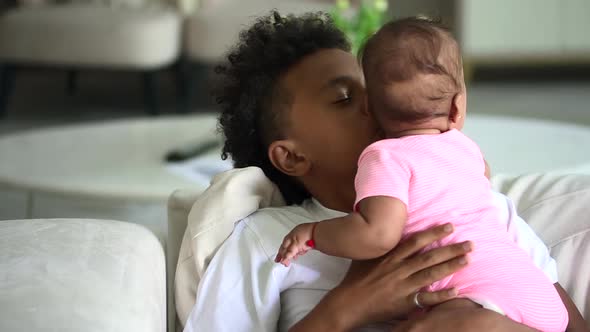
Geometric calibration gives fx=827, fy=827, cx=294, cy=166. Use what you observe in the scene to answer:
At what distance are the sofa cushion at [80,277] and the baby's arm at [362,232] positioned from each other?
0.59 ft

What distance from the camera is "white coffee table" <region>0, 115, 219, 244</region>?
72.4 inches

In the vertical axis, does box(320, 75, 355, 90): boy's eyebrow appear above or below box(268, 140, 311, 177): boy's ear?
above

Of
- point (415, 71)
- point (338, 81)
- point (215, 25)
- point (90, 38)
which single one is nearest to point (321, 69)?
point (338, 81)

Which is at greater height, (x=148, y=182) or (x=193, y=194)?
(x=193, y=194)

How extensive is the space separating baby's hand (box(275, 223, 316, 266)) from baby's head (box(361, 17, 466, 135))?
155mm

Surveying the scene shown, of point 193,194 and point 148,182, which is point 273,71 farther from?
point 148,182

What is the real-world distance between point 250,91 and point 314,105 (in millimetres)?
119

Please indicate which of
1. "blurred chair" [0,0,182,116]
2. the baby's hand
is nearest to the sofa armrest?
the baby's hand

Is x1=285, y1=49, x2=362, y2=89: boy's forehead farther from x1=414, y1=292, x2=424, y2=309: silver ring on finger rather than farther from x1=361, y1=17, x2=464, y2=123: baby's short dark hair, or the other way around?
x1=414, y1=292, x2=424, y2=309: silver ring on finger

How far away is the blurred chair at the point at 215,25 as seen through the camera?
3.79 meters

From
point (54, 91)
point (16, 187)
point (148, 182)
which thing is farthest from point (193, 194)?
point (54, 91)

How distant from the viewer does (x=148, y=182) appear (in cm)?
188

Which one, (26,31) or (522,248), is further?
(26,31)

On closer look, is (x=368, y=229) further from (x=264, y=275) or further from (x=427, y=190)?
(x=264, y=275)
